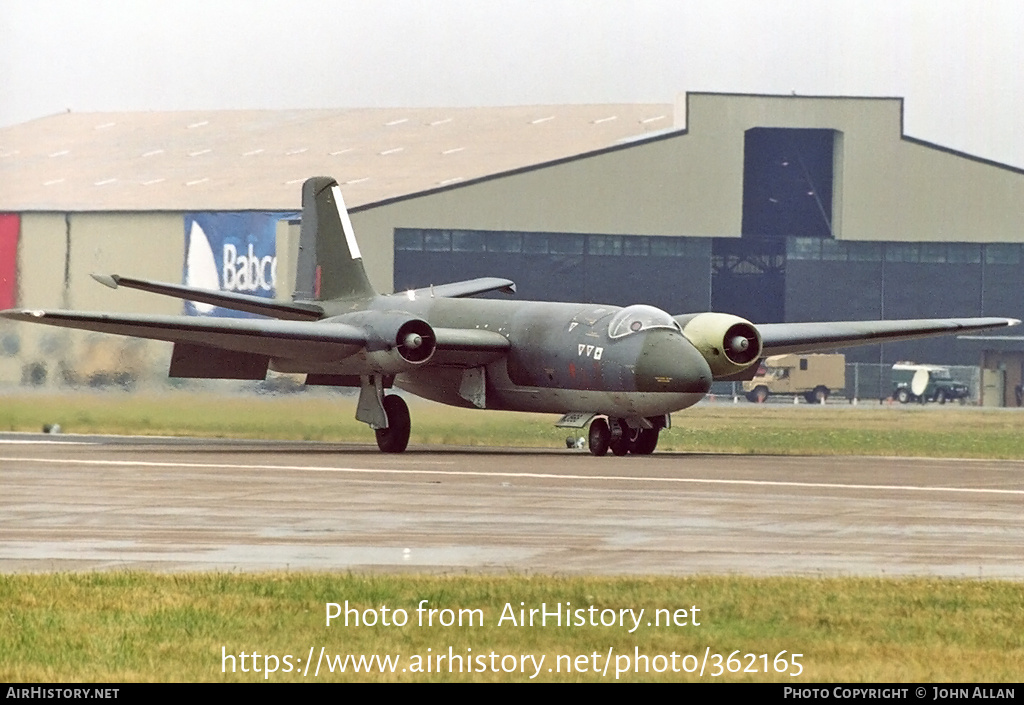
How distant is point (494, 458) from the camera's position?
3453cm

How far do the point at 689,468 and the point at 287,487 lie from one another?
8252 millimetres

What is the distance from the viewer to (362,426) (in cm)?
4234

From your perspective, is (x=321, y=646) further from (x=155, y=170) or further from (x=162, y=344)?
(x=155, y=170)

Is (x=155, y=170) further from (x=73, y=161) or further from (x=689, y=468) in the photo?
(x=689, y=468)

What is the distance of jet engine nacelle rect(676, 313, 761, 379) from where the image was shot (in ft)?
114

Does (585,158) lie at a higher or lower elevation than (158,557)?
higher

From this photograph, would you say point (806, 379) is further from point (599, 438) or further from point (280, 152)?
point (599, 438)

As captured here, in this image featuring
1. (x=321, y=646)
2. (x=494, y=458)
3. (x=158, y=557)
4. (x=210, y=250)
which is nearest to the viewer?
(x=321, y=646)

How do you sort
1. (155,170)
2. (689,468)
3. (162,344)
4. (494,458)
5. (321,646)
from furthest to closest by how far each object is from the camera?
(155,170) → (162,344) → (494,458) → (689,468) → (321,646)

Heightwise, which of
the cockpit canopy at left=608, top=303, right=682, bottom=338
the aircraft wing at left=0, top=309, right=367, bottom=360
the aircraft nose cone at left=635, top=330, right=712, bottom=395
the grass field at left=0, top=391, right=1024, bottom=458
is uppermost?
the cockpit canopy at left=608, top=303, right=682, bottom=338

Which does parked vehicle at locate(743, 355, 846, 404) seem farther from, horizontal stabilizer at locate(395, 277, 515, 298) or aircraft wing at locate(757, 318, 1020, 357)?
aircraft wing at locate(757, 318, 1020, 357)

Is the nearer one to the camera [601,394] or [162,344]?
[601,394]


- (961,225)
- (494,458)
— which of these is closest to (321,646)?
(494,458)

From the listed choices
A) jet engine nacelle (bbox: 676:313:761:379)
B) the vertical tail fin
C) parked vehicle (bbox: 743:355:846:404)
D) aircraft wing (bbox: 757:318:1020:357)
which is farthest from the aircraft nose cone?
parked vehicle (bbox: 743:355:846:404)
